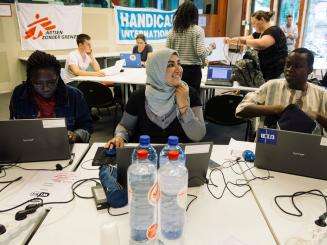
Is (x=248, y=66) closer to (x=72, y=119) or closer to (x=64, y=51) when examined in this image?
(x=72, y=119)

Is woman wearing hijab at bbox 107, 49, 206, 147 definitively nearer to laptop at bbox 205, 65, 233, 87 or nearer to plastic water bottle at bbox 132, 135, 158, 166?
plastic water bottle at bbox 132, 135, 158, 166

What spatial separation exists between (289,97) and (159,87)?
2.80ft

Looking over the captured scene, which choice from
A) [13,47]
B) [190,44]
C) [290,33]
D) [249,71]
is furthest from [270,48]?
[13,47]

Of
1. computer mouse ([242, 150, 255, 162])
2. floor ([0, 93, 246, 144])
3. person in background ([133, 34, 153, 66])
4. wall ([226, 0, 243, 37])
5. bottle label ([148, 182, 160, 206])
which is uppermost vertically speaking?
wall ([226, 0, 243, 37])

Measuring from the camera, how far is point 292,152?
4.63 ft

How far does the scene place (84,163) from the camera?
5.17 feet

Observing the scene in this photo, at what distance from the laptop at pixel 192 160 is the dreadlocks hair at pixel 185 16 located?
2364 mm

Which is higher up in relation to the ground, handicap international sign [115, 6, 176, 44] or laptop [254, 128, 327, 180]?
handicap international sign [115, 6, 176, 44]

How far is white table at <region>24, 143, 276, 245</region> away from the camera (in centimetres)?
103

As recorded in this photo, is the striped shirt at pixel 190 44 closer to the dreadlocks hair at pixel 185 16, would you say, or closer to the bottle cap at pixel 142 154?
the dreadlocks hair at pixel 185 16

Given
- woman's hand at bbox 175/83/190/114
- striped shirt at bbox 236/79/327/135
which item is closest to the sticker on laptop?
woman's hand at bbox 175/83/190/114

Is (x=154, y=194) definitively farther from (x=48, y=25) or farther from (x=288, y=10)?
(x=288, y=10)

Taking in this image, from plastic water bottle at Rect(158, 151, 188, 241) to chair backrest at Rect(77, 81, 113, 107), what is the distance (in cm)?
276

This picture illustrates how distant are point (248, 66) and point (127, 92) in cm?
161
